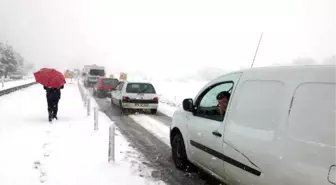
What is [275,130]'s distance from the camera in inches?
138

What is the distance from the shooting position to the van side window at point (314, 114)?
2936 mm

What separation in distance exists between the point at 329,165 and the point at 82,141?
22.6 ft

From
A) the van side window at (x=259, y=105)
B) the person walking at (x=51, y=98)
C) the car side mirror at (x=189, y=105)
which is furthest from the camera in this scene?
the person walking at (x=51, y=98)

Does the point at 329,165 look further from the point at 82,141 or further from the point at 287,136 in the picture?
the point at 82,141

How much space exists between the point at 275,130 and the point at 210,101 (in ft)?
8.49

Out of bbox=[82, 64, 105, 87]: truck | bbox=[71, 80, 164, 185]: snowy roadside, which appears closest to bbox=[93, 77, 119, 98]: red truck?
bbox=[82, 64, 105, 87]: truck

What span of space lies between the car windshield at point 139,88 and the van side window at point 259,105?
1180 centimetres

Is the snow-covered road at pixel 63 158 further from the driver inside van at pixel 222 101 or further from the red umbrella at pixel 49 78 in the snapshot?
the driver inside van at pixel 222 101

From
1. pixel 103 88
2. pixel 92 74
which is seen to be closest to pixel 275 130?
pixel 103 88

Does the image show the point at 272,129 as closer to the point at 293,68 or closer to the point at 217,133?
the point at 293,68

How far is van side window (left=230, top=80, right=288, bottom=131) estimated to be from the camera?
3582 mm

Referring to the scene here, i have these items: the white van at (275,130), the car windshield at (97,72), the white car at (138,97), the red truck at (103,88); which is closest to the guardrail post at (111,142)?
the white van at (275,130)

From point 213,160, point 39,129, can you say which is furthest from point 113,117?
point 213,160

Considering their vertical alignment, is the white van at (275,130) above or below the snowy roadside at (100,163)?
above
